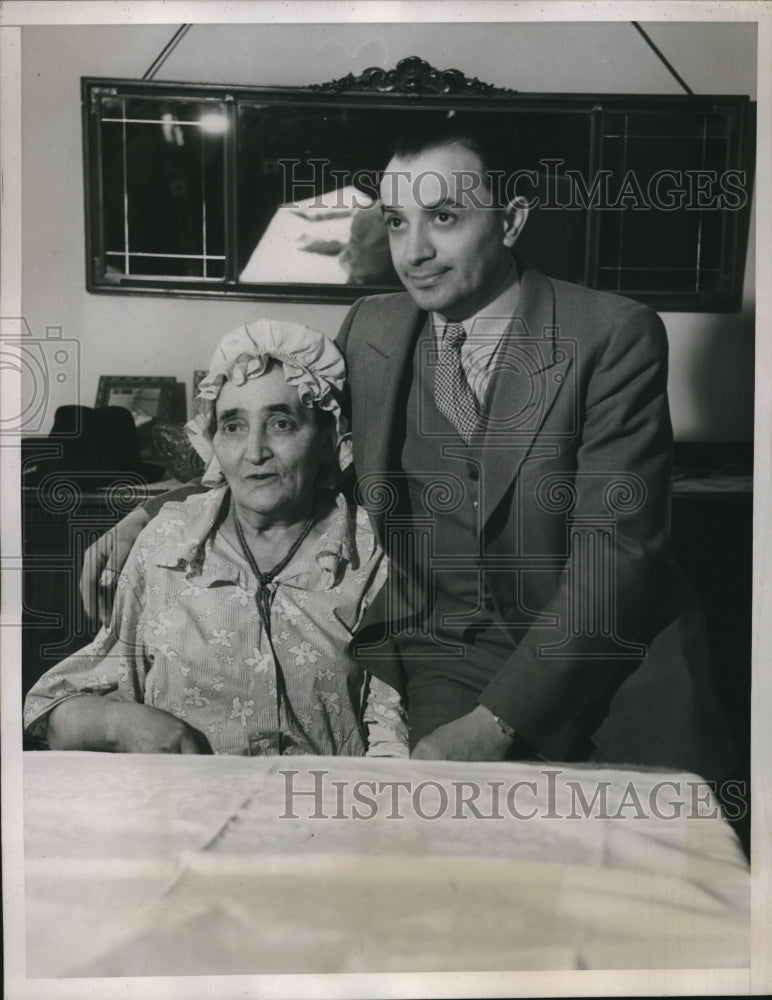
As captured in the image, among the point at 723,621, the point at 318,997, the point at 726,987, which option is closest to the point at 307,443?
the point at 723,621

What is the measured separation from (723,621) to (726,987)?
686mm

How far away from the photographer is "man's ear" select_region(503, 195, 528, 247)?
1776 mm

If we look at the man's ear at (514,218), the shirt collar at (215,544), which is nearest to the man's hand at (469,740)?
the shirt collar at (215,544)

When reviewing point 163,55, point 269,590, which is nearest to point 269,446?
point 269,590

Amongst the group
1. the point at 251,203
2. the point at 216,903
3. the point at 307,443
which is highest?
the point at 251,203

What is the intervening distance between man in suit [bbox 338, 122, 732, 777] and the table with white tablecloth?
0.11m

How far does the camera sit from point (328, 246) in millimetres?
1788

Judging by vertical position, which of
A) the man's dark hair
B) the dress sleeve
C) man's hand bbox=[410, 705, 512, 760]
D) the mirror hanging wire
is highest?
the mirror hanging wire

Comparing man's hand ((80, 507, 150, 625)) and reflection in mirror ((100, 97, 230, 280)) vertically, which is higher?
reflection in mirror ((100, 97, 230, 280))

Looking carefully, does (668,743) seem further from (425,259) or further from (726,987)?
→ (425,259)

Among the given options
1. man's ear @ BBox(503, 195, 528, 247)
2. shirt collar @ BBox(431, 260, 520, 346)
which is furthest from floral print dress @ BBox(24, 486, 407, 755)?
man's ear @ BBox(503, 195, 528, 247)

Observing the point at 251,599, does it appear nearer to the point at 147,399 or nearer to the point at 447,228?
the point at 147,399

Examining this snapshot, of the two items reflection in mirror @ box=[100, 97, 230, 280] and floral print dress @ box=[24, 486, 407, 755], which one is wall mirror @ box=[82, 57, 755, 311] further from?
floral print dress @ box=[24, 486, 407, 755]

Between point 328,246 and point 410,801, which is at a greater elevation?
point 328,246
